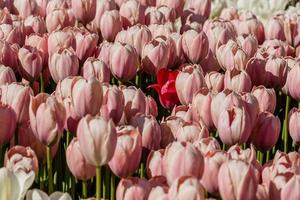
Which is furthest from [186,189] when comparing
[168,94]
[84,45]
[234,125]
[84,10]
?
[84,10]

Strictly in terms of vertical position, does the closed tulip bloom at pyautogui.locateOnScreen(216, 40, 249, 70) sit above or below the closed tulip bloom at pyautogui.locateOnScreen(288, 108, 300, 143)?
above

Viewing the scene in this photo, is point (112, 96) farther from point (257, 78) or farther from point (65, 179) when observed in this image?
point (257, 78)

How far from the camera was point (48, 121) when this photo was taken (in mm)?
1806

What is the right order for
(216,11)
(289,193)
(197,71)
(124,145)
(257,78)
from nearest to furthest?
1. (289,193)
2. (124,145)
3. (197,71)
4. (257,78)
5. (216,11)

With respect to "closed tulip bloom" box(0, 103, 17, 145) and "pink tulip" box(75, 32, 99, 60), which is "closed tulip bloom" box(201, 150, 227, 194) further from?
"pink tulip" box(75, 32, 99, 60)

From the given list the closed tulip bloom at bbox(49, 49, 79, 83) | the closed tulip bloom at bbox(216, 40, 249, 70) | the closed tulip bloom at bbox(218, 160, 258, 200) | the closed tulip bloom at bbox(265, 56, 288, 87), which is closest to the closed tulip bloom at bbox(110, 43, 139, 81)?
the closed tulip bloom at bbox(49, 49, 79, 83)

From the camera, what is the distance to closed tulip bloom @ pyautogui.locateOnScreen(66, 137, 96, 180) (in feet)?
5.68

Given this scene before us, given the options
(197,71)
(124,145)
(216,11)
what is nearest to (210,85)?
(197,71)

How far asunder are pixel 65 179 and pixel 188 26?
1458mm

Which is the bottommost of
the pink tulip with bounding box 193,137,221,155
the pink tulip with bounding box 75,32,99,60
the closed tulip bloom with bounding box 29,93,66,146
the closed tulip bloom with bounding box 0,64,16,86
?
the pink tulip with bounding box 193,137,221,155

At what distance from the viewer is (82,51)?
2.66 meters

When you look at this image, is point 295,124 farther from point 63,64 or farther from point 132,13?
point 132,13

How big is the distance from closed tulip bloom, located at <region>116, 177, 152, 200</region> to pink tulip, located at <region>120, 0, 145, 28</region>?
1753 millimetres

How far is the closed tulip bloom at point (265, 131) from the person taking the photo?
201cm
